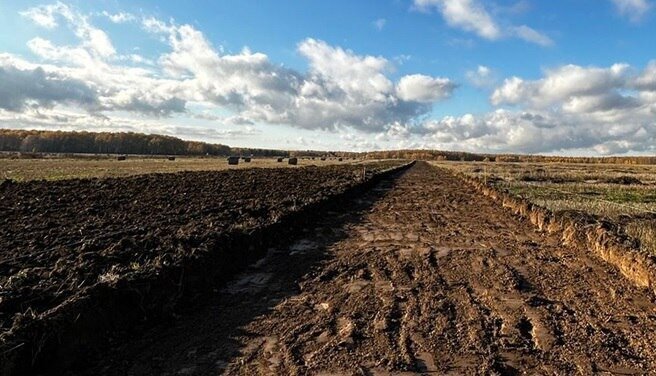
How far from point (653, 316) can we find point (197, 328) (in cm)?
569

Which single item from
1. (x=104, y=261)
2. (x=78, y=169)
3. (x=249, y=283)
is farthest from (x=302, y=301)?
(x=78, y=169)

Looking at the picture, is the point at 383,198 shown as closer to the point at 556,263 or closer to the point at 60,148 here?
the point at 556,263

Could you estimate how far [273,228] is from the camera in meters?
12.1

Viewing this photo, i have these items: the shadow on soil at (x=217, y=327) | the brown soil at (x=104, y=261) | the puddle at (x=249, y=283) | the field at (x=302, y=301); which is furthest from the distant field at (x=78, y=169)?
the puddle at (x=249, y=283)

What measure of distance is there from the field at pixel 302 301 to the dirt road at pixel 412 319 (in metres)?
0.03

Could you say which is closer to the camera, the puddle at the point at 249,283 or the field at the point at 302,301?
the field at the point at 302,301

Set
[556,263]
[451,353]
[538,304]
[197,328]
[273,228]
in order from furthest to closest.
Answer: [273,228]
[556,263]
[538,304]
[197,328]
[451,353]

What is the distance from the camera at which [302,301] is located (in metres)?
7.37

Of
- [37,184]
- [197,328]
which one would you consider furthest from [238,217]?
[37,184]

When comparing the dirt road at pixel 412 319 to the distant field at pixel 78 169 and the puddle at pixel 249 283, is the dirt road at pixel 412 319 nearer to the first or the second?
the puddle at pixel 249 283

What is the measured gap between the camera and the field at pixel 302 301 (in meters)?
5.20

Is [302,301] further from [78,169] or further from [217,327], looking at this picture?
[78,169]

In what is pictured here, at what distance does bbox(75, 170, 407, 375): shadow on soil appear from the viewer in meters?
5.23

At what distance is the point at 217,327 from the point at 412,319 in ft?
7.70
